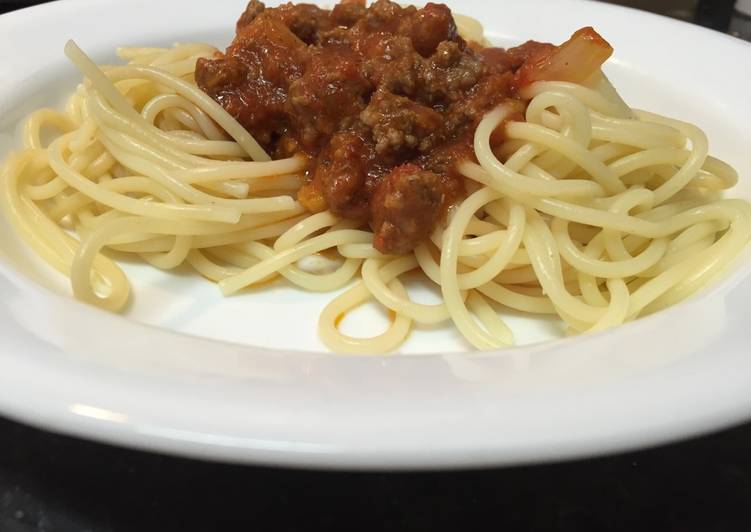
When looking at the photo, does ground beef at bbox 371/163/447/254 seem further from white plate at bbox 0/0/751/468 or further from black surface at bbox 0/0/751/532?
black surface at bbox 0/0/751/532

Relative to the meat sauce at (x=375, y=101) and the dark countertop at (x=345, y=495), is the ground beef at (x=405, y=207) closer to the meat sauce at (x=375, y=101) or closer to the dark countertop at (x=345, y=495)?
the meat sauce at (x=375, y=101)

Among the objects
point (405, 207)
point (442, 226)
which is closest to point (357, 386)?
point (405, 207)

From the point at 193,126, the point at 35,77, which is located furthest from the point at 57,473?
the point at 35,77

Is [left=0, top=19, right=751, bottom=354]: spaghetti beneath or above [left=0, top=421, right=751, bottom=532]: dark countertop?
above

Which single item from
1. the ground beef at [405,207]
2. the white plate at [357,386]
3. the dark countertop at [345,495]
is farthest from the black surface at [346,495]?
the ground beef at [405,207]

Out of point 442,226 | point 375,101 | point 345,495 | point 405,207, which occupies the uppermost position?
point 375,101

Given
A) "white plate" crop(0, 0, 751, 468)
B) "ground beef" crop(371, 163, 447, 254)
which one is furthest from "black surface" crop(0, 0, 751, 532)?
"ground beef" crop(371, 163, 447, 254)

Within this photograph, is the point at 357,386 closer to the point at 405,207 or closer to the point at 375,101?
the point at 405,207
